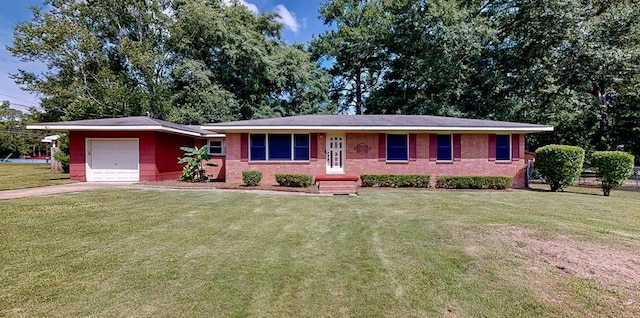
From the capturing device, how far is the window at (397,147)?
13.8 metres

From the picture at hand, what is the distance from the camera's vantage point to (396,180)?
1285cm

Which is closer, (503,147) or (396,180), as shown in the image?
(396,180)

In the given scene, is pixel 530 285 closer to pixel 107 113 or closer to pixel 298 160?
pixel 298 160

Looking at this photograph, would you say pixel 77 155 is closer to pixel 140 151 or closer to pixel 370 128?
pixel 140 151

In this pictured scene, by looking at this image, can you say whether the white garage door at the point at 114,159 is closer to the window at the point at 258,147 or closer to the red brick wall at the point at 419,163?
the window at the point at 258,147

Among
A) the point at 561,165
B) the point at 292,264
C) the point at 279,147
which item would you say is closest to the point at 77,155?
the point at 279,147

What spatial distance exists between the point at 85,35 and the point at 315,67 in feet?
60.4

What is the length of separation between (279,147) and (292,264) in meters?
9.87

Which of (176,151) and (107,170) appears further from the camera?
(176,151)

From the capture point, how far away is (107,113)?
23.0 meters

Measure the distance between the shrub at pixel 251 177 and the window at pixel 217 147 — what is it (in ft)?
14.4

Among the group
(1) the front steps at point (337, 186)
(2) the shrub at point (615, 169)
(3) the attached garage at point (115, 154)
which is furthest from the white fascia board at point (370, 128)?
(3) the attached garage at point (115, 154)

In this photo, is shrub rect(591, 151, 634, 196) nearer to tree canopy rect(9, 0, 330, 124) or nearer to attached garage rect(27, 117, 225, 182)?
attached garage rect(27, 117, 225, 182)

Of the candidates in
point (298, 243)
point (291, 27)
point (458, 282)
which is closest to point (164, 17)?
point (291, 27)
